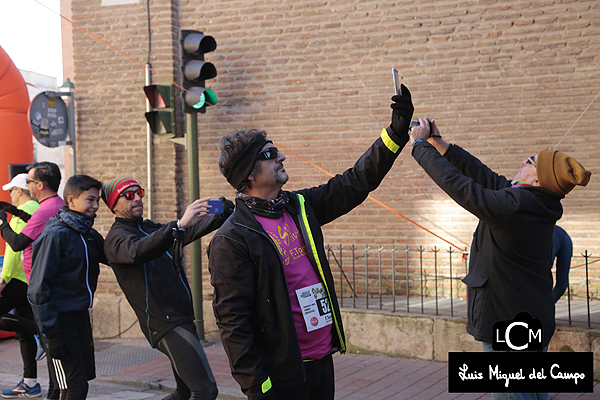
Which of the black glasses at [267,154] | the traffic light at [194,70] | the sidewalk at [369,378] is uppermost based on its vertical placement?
the traffic light at [194,70]

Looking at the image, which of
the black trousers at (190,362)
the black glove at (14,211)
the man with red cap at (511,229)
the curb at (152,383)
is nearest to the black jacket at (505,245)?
the man with red cap at (511,229)

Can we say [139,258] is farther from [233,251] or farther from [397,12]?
[397,12]

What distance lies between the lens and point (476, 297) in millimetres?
3758

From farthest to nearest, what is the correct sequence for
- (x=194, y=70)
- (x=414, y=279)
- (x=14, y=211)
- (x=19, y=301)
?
(x=414, y=279)
(x=194, y=70)
(x=19, y=301)
(x=14, y=211)

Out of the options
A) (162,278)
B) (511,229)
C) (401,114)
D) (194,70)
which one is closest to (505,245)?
(511,229)

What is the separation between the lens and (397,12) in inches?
314

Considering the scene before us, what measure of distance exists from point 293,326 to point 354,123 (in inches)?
222

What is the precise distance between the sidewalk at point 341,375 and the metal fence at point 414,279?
725 millimetres

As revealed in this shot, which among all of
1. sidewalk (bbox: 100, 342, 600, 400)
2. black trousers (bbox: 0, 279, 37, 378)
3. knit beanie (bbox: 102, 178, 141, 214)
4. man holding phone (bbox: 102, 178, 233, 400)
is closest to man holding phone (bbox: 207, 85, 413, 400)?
man holding phone (bbox: 102, 178, 233, 400)

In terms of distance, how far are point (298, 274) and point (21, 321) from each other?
4183 millimetres

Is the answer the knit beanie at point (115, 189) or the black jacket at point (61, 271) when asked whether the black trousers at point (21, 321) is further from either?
the knit beanie at point (115, 189)

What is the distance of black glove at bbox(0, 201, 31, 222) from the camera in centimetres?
589

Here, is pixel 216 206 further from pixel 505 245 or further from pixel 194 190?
pixel 194 190

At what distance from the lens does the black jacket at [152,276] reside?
4230 mm
